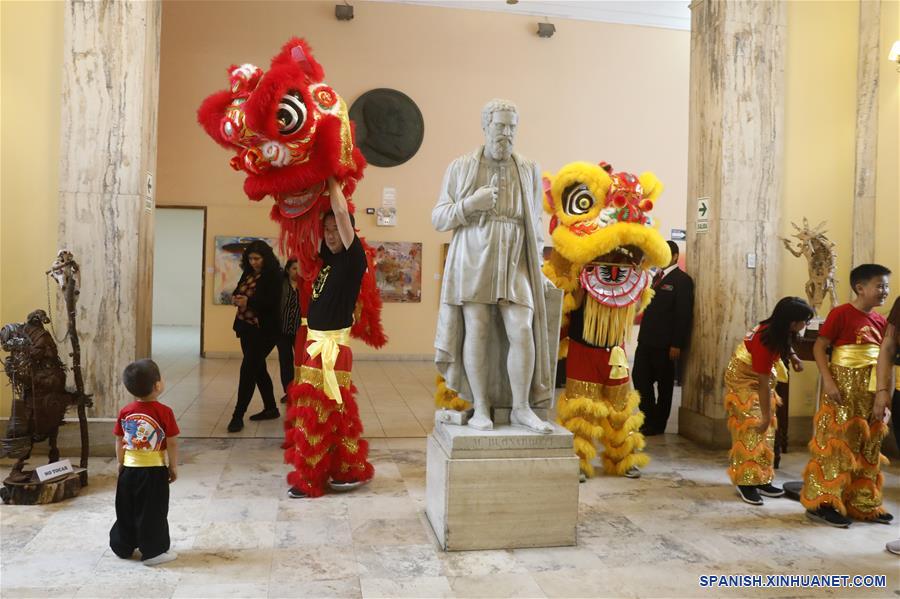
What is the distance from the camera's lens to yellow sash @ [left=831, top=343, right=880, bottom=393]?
3.74 metres

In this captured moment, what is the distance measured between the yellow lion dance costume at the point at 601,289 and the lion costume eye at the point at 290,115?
1.72 metres

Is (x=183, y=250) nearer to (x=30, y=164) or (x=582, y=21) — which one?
(x=582, y=21)

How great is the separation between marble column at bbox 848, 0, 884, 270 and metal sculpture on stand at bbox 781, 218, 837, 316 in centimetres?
44

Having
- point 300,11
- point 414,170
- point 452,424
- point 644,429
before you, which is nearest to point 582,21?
point 414,170

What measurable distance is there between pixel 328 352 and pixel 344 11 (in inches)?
286

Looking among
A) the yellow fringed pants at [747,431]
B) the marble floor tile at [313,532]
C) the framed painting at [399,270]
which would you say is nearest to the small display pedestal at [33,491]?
the marble floor tile at [313,532]

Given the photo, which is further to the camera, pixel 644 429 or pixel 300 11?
pixel 300 11

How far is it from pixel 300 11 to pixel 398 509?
8024 mm

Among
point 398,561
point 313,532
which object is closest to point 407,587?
point 398,561

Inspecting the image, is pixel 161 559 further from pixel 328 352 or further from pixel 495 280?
pixel 495 280

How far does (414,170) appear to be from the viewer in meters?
10.2

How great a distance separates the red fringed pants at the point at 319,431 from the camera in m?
4.00

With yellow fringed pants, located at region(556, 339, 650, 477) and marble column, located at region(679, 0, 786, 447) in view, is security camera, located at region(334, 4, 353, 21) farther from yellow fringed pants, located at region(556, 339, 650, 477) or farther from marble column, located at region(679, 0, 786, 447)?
yellow fringed pants, located at region(556, 339, 650, 477)

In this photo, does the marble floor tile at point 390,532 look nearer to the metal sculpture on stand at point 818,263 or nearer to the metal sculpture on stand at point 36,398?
the metal sculpture on stand at point 36,398
